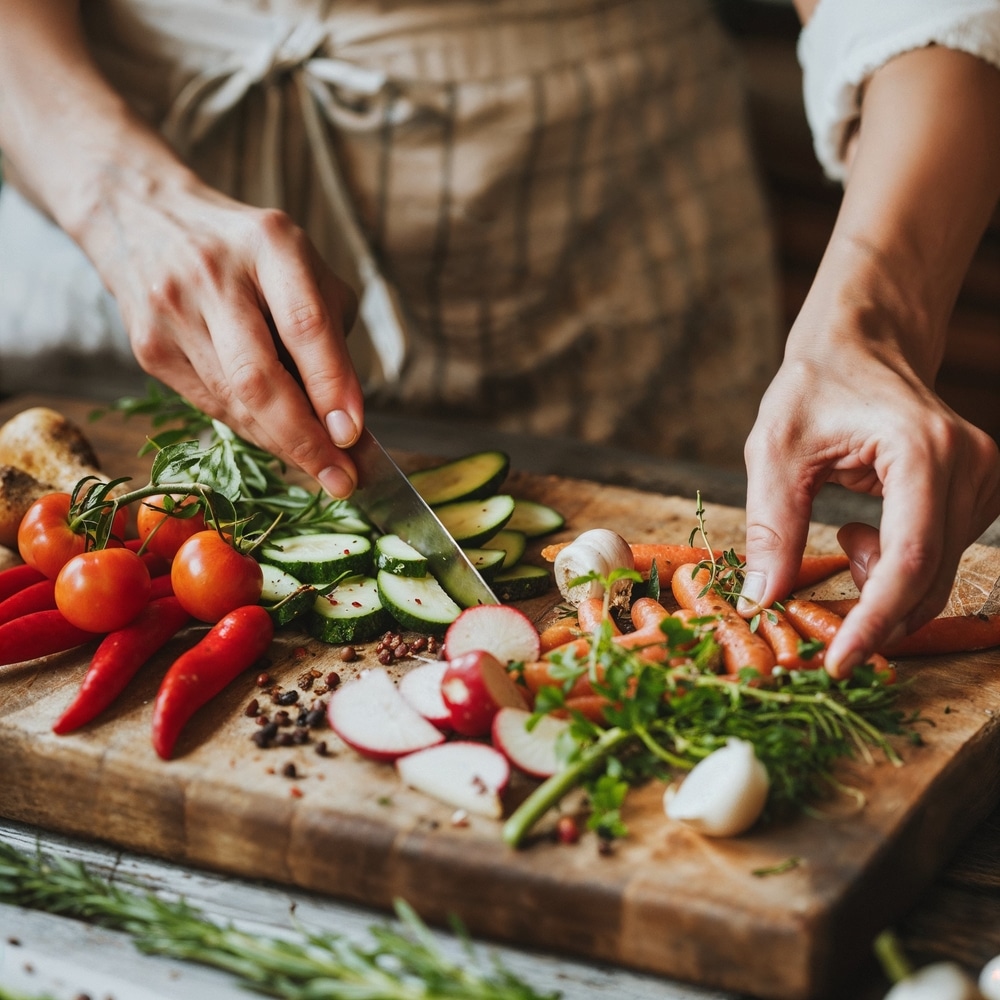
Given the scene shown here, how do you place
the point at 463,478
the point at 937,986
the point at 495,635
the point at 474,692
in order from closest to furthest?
the point at 937,986, the point at 474,692, the point at 495,635, the point at 463,478

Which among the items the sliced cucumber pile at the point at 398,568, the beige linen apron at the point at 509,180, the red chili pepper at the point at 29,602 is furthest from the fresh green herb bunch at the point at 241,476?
the beige linen apron at the point at 509,180

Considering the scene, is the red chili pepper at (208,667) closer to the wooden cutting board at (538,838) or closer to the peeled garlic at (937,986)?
the wooden cutting board at (538,838)

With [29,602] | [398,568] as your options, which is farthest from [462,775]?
[29,602]

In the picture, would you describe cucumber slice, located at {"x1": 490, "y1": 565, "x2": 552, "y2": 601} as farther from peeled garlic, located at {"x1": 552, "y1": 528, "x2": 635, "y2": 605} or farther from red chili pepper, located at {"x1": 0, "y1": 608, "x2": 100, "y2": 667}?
red chili pepper, located at {"x1": 0, "y1": 608, "x2": 100, "y2": 667}

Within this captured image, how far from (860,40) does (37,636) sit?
1951 millimetres

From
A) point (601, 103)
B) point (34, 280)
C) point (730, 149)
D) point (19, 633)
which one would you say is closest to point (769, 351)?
point (730, 149)

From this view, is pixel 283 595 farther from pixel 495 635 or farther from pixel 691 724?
pixel 691 724

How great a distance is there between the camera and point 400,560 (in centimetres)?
200

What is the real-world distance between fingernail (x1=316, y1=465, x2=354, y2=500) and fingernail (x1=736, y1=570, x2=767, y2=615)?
0.76 meters

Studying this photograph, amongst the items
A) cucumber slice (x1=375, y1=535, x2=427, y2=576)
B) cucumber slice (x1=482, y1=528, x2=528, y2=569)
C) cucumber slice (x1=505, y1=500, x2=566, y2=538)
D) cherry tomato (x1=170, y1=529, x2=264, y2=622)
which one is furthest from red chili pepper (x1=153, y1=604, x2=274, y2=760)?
cucumber slice (x1=505, y1=500, x2=566, y2=538)

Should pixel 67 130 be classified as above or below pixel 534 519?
above

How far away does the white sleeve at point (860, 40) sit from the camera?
2102 mm

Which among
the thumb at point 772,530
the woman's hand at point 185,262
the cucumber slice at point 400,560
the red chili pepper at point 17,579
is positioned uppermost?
the woman's hand at point 185,262

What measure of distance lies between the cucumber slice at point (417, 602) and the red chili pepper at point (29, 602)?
0.59 m
